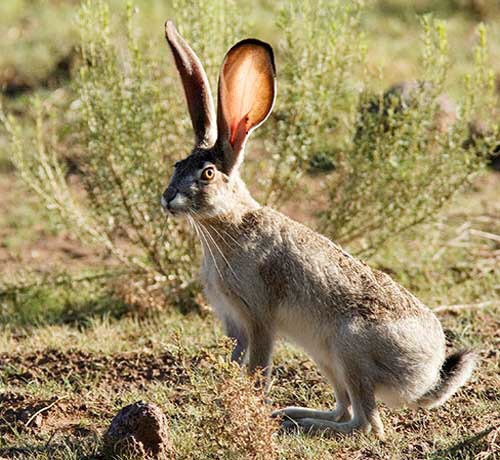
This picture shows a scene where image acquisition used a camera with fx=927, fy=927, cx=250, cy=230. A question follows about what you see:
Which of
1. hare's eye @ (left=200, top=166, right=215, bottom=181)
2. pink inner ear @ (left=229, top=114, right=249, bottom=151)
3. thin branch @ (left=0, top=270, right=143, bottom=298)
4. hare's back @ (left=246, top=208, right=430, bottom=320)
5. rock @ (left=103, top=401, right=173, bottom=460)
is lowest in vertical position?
thin branch @ (left=0, top=270, right=143, bottom=298)

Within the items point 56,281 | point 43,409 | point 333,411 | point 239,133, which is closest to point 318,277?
point 333,411

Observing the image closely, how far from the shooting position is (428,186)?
671cm

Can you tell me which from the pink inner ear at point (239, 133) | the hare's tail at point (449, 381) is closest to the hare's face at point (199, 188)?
the pink inner ear at point (239, 133)

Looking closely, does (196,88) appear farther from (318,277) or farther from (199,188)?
(318,277)

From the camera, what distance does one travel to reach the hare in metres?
4.49

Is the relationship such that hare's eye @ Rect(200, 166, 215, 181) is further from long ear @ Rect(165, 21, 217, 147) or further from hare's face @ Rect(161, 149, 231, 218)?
long ear @ Rect(165, 21, 217, 147)

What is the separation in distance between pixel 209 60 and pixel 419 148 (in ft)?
6.13

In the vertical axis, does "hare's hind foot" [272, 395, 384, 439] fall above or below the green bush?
below

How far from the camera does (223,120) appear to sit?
4.55 metres

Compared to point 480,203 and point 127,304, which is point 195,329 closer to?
point 127,304

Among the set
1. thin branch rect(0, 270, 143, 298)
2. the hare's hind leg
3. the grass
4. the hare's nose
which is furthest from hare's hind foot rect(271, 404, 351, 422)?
thin branch rect(0, 270, 143, 298)

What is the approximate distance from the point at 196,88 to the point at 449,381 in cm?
197

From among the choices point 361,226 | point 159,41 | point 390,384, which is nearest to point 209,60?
point 159,41

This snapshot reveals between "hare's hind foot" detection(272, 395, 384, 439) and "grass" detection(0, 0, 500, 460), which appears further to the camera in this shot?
"hare's hind foot" detection(272, 395, 384, 439)
